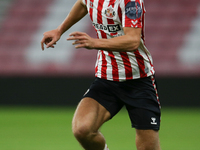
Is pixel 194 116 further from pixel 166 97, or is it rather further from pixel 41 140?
pixel 41 140

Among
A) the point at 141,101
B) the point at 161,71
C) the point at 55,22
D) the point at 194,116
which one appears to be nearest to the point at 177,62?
the point at 161,71

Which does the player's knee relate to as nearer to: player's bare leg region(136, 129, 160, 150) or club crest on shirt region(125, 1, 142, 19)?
player's bare leg region(136, 129, 160, 150)

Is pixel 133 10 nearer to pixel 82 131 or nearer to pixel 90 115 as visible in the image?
pixel 90 115

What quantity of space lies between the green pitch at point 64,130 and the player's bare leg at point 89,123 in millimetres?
1908

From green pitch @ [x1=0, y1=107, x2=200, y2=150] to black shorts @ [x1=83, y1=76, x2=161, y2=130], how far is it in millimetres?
1864

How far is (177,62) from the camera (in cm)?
1060

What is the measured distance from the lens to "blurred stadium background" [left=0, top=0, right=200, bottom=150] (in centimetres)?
954

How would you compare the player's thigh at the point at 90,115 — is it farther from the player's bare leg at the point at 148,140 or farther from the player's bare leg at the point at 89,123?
the player's bare leg at the point at 148,140

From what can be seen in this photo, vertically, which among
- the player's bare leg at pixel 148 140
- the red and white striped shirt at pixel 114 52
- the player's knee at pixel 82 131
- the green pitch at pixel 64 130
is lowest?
the green pitch at pixel 64 130

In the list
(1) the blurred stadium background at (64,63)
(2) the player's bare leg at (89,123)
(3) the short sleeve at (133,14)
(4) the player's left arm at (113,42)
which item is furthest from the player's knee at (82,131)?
(1) the blurred stadium background at (64,63)

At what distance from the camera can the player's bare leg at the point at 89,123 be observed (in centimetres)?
353

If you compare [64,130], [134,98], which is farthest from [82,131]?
[64,130]

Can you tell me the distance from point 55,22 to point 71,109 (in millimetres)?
3336

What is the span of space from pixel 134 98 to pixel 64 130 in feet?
12.0
